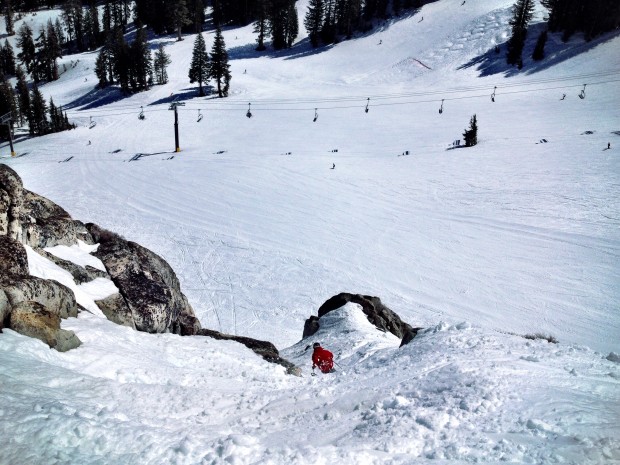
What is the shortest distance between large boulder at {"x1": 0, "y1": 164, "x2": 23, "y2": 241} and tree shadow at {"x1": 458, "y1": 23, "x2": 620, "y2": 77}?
61980mm

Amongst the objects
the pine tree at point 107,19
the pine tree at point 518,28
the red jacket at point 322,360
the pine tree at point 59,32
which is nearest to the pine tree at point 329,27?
the pine tree at point 518,28

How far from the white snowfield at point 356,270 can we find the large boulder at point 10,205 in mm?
1020

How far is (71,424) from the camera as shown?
5203 mm

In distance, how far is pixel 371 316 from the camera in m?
14.8

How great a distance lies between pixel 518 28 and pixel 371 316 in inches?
2445

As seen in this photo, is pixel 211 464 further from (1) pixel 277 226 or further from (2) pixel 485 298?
(1) pixel 277 226

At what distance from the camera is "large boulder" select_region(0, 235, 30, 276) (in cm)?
872

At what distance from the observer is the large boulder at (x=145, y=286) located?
11.1 meters

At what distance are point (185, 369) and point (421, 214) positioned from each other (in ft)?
65.0

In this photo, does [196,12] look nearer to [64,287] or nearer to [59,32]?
[59,32]

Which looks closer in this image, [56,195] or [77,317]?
[77,317]

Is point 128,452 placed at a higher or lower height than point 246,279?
higher

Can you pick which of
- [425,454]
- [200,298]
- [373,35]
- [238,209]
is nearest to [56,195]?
[238,209]

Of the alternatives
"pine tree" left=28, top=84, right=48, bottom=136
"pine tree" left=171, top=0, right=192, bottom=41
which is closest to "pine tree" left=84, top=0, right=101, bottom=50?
"pine tree" left=171, top=0, right=192, bottom=41
